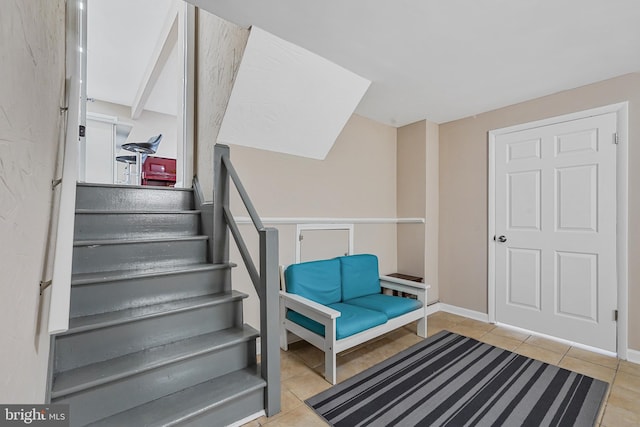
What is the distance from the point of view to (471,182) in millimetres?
3486

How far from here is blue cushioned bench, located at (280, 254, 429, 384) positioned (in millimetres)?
2158

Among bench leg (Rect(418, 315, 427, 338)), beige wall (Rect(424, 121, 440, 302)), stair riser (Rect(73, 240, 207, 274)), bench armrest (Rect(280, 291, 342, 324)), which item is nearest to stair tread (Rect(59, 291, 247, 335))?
stair riser (Rect(73, 240, 207, 274))

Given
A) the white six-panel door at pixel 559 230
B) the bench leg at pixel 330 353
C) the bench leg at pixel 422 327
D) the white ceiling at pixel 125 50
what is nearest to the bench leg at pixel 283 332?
the bench leg at pixel 330 353

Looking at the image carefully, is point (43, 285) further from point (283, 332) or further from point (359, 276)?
point (359, 276)

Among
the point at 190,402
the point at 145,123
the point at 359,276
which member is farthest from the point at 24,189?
the point at 145,123

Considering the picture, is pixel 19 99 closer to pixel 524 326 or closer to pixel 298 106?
pixel 298 106

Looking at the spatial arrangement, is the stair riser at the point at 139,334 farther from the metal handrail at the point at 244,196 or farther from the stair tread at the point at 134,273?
the metal handrail at the point at 244,196

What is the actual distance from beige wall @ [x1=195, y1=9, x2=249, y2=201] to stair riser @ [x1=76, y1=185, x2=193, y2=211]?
239mm

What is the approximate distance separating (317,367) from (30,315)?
6.32 ft

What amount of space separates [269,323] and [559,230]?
292cm

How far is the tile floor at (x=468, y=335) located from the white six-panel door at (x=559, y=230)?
238 millimetres

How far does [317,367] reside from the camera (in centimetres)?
234

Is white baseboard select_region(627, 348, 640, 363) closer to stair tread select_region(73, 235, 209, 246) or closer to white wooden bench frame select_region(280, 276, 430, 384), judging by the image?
white wooden bench frame select_region(280, 276, 430, 384)

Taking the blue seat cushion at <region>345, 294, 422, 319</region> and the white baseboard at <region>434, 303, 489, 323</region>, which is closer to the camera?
the blue seat cushion at <region>345, 294, 422, 319</region>
